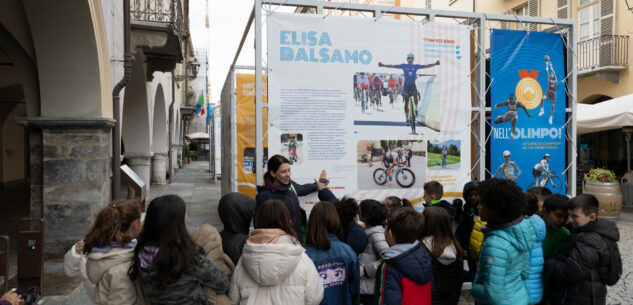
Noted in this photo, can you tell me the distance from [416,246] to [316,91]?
2.09 meters

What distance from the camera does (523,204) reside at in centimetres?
288

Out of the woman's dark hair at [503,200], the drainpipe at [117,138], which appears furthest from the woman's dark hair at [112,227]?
the drainpipe at [117,138]

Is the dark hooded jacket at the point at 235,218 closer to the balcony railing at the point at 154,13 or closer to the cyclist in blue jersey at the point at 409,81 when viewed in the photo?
the cyclist in blue jersey at the point at 409,81

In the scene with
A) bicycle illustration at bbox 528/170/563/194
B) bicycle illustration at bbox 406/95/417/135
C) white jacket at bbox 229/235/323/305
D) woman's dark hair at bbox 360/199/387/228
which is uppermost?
bicycle illustration at bbox 406/95/417/135

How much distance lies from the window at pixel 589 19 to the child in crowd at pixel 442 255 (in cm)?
1539

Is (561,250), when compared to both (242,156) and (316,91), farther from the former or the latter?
(242,156)

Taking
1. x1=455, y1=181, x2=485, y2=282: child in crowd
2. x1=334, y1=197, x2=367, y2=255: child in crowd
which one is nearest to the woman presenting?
x1=334, y1=197, x2=367, y2=255: child in crowd

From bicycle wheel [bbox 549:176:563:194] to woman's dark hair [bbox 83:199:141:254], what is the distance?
4.62 m

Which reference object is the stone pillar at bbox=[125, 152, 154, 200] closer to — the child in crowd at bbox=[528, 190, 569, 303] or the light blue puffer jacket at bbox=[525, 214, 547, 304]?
the child in crowd at bbox=[528, 190, 569, 303]

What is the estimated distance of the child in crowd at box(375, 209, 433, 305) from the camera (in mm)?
2824

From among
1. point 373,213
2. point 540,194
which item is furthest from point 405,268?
point 540,194

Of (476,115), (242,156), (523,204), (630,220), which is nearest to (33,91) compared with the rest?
(242,156)

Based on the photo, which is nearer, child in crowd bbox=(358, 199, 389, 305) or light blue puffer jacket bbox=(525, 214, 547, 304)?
light blue puffer jacket bbox=(525, 214, 547, 304)

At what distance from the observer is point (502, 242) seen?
9.29ft
